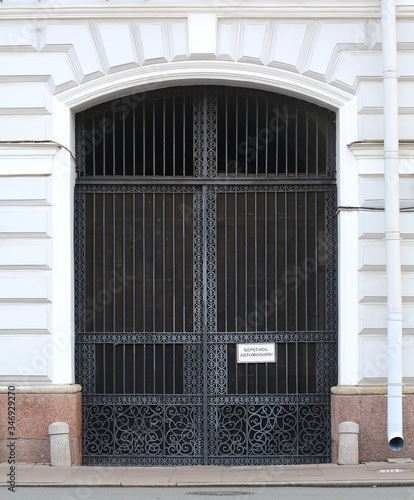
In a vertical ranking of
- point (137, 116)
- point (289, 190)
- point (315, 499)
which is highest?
point (137, 116)

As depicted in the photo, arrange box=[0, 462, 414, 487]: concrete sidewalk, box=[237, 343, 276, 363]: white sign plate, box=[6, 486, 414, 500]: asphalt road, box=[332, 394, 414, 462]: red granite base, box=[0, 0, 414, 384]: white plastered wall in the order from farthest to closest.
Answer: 1. box=[237, 343, 276, 363]: white sign plate
2. box=[0, 0, 414, 384]: white plastered wall
3. box=[332, 394, 414, 462]: red granite base
4. box=[0, 462, 414, 487]: concrete sidewalk
5. box=[6, 486, 414, 500]: asphalt road

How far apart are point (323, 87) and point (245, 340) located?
3656 mm

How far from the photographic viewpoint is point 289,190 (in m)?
15.7

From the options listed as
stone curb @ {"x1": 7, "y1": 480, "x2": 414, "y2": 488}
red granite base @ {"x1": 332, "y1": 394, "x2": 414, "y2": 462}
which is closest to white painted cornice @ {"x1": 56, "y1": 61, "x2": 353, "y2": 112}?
red granite base @ {"x1": 332, "y1": 394, "x2": 414, "y2": 462}

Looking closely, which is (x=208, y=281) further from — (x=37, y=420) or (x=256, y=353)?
(x=37, y=420)

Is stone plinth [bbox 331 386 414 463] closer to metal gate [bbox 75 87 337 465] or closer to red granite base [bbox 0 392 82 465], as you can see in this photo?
metal gate [bbox 75 87 337 465]

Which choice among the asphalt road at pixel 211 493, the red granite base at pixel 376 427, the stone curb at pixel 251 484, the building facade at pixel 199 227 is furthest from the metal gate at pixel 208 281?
the asphalt road at pixel 211 493

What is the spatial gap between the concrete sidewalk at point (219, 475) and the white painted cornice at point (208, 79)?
4.91 metres

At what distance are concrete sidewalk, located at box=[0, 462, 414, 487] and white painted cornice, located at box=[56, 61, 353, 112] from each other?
4.91 metres

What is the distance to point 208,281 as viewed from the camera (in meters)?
15.6

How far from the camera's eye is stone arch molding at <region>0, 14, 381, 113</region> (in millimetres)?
15219

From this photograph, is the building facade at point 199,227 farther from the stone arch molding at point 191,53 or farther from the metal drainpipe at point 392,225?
the metal drainpipe at point 392,225

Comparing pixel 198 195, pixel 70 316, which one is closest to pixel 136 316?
pixel 70 316

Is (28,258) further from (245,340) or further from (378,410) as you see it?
(378,410)
